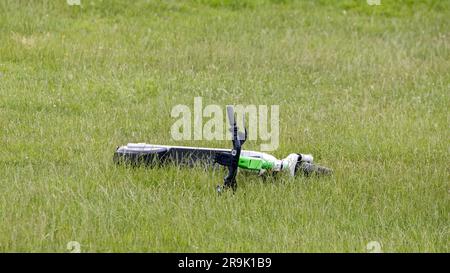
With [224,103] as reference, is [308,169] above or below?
below

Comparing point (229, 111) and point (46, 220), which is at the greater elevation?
point (229, 111)

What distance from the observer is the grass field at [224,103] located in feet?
20.7

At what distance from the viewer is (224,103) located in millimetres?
10234

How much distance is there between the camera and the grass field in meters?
6.30

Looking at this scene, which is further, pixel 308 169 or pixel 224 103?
pixel 224 103

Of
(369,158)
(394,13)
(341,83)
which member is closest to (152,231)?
(369,158)

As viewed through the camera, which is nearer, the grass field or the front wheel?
the grass field

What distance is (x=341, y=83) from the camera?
11.5 m

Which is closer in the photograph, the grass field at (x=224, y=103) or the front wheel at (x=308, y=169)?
the grass field at (x=224, y=103)

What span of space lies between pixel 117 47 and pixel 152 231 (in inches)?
265
